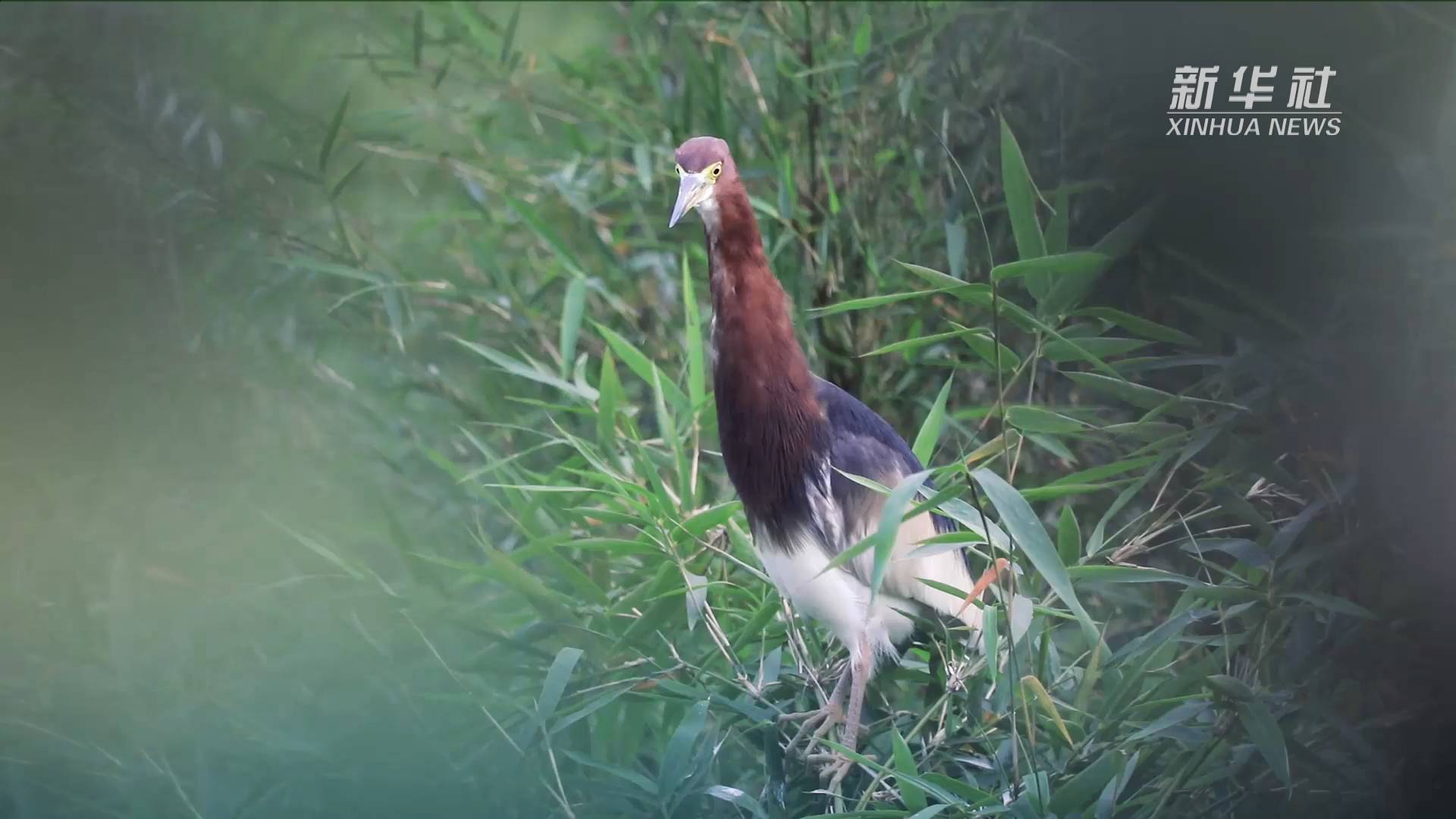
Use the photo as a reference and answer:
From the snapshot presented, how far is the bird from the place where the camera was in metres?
0.65

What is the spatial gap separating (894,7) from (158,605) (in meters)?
0.73

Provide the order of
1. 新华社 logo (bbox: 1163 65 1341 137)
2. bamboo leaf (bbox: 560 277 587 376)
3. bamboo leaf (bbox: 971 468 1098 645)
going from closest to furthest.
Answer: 1. bamboo leaf (bbox: 971 468 1098 645)
2. 新华社 logo (bbox: 1163 65 1341 137)
3. bamboo leaf (bbox: 560 277 587 376)

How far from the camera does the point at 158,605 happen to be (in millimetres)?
835

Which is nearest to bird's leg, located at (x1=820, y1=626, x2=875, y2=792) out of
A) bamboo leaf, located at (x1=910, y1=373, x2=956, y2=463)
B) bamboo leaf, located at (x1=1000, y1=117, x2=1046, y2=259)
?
bamboo leaf, located at (x1=910, y1=373, x2=956, y2=463)

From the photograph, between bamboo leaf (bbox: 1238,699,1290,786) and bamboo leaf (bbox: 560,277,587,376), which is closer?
bamboo leaf (bbox: 1238,699,1290,786)

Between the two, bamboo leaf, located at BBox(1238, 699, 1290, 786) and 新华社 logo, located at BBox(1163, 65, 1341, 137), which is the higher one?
新华社 logo, located at BBox(1163, 65, 1341, 137)

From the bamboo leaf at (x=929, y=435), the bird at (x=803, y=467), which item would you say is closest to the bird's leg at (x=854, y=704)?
the bird at (x=803, y=467)

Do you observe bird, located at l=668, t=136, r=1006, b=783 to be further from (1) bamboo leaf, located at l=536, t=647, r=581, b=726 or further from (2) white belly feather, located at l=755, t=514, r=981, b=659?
(1) bamboo leaf, located at l=536, t=647, r=581, b=726

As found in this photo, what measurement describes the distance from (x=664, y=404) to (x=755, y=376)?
150mm

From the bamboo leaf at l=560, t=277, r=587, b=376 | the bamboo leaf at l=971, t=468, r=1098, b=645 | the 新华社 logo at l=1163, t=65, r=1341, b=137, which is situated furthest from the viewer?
the bamboo leaf at l=560, t=277, r=587, b=376

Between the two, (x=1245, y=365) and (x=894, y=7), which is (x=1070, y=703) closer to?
(x=1245, y=365)

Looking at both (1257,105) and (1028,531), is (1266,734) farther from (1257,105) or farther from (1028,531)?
(1257,105)

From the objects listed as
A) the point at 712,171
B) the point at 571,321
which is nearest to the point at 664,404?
the point at 571,321

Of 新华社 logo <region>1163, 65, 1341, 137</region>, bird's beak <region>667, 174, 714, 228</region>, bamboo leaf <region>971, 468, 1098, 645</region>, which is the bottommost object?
bamboo leaf <region>971, 468, 1098, 645</region>
